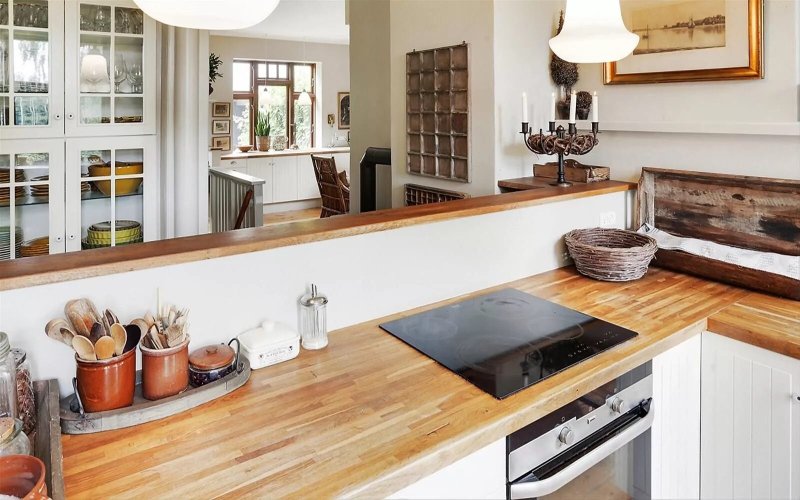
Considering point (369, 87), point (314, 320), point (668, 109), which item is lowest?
point (314, 320)

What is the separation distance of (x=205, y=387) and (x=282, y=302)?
12.9 inches

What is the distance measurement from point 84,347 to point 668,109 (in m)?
2.11

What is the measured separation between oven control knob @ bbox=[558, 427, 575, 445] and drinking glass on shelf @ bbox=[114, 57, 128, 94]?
2.76 m

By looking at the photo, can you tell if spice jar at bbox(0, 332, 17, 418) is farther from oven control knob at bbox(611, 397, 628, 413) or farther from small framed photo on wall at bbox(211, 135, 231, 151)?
small framed photo on wall at bbox(211, 135, 231, 151)

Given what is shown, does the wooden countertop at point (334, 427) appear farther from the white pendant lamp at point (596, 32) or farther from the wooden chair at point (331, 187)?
the wooden chair at point (331, 187)

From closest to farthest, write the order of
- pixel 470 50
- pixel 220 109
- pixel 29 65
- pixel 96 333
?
pixel 96 333 → pixel 470 50 → pixel 29 65 → pixel 220 109

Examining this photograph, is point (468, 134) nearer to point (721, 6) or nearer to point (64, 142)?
point (721, 6)

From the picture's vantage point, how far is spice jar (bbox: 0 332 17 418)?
38.8 inches

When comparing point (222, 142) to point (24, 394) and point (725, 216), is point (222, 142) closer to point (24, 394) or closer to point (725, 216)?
point (725, 216)

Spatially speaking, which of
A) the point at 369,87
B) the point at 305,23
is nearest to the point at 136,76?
the point at 369,87

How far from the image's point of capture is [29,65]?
2.73 metres

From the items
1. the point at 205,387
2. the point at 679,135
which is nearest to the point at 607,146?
the point at 679,135

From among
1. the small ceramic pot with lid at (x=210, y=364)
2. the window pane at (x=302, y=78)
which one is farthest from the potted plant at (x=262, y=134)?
the small ceramic pot with lid at (x=210, y=364)

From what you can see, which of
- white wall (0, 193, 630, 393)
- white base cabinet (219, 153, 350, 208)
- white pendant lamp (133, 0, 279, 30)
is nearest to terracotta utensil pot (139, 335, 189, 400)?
white wall (0, 193, 630, 393)
